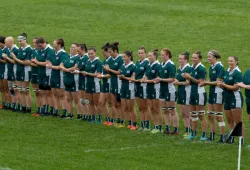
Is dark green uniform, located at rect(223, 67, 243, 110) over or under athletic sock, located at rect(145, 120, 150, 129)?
over

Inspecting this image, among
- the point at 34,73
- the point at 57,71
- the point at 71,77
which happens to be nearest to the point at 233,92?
the point at 71,77

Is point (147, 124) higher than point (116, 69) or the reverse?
the reverse

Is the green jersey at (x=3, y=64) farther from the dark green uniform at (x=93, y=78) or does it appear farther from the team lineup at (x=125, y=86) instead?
the dark green uniform at (x=93, y=78)

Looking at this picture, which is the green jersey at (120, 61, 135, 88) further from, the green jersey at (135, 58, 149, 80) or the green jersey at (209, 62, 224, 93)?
the green jersey at (209, 62, 224, 93)

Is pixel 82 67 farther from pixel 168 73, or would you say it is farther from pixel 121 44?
pixel 121 44

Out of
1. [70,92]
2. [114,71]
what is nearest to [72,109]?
[70,92]

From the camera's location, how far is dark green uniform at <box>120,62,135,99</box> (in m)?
26.4

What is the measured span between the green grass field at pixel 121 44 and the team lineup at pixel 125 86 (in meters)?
0.74

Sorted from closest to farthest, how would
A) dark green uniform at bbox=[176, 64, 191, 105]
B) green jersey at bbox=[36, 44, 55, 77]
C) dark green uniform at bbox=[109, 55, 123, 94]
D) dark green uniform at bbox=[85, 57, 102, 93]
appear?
dark green uniform at bbox=[176, 64, 191, 105] < dark green uniform at bbox=[109, 55, 123, 94] < dark green uniform at bbox=[85, 57, 102, 93] < green jersey at bbox=[36, 44, 55, 77]

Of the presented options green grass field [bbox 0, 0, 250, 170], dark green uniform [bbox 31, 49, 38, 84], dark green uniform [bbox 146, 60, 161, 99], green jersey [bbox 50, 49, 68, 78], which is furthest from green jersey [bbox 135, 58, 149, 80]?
dark green uniform [bbox 31, 49, 38, 84]

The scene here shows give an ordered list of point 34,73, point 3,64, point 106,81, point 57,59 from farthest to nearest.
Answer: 1. point 3,64
2. point 34,73
3. point 57,59
4. point 106,81

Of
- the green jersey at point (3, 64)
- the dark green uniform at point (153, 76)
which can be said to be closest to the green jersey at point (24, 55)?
the green jersey at point (3, 64)

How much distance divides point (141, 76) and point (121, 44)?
14.0 meters

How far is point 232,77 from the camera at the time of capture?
23.8 metres
